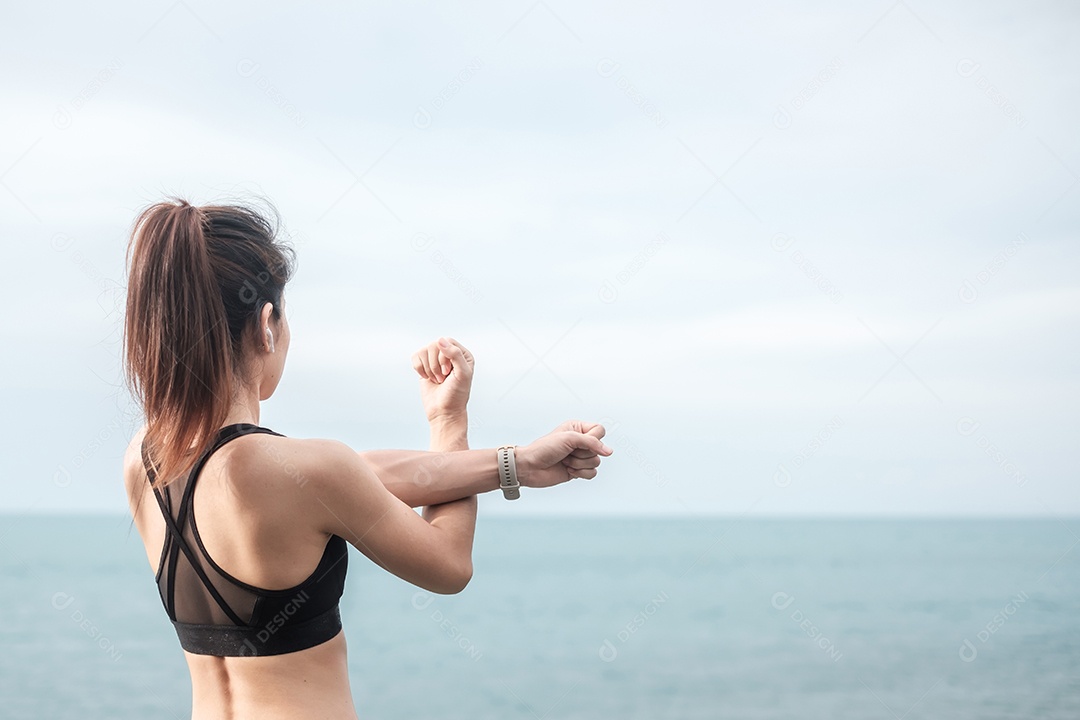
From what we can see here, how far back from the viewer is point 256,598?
62.4 inches

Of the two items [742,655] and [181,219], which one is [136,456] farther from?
Answer: [742,655]

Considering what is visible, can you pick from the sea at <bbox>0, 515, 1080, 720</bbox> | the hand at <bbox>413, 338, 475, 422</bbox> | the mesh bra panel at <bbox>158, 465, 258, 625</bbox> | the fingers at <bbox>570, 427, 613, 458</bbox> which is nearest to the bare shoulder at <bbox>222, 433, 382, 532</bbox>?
the mesh bra panel at <bbox>158, 465, 258, 625</bbox>

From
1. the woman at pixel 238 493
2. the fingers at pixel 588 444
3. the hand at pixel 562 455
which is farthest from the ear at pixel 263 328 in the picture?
the fingers at pixel 588 444

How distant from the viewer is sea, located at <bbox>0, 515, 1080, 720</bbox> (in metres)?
13.6

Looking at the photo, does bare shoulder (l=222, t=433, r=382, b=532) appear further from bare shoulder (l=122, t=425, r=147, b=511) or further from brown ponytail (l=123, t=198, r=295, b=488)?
bare shoulder (l=122, t=425, r=147, b=511)

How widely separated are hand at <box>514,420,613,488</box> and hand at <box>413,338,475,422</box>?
0.19 meters

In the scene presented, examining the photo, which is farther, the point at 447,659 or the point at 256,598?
the point at 447,659

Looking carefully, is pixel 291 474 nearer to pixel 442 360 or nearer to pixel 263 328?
pixel 263 328

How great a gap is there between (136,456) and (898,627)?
22004mm

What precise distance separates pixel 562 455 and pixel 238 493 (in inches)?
34.5

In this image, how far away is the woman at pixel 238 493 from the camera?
1.56m

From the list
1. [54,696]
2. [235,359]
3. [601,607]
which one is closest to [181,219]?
Answer: [235,359]

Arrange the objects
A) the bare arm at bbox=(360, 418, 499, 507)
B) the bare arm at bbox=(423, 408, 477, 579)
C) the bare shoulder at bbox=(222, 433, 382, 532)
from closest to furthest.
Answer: the bare shoulder at bbox=(222, 433, 382, 532)
the bare arm at bbox=(423, 408, 477, 579)
the bare arm at bbox=(360, 418, 499, 507)

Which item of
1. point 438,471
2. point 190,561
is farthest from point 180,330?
point 438,471
